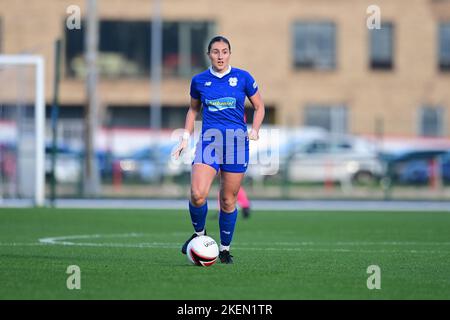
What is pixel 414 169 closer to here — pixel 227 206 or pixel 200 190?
pixel 227 206

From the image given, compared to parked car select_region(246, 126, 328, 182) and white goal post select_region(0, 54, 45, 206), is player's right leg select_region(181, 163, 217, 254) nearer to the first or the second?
white goal post select_region(0, 54, 45, 206)

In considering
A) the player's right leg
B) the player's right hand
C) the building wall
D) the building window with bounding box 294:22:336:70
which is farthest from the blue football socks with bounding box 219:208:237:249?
the building window with bounding box 294:22:336:70

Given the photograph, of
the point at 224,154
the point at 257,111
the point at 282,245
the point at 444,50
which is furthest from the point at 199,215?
the point at 444,50

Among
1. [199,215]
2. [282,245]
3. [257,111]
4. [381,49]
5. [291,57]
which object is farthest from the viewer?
[381,49]

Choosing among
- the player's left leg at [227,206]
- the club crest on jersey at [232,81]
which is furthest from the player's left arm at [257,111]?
the player's left leg at [227,206]

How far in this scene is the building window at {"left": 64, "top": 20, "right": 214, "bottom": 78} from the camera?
57.8 metres

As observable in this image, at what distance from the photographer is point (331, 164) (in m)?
40.8

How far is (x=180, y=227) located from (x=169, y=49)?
3830cm

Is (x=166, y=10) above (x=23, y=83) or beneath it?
above

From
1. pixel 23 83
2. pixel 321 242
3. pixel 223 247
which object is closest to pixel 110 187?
pixel 23 83

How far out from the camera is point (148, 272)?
1178 centimetres

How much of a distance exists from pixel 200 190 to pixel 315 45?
4708cm

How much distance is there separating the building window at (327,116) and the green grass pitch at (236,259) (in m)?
35.8
